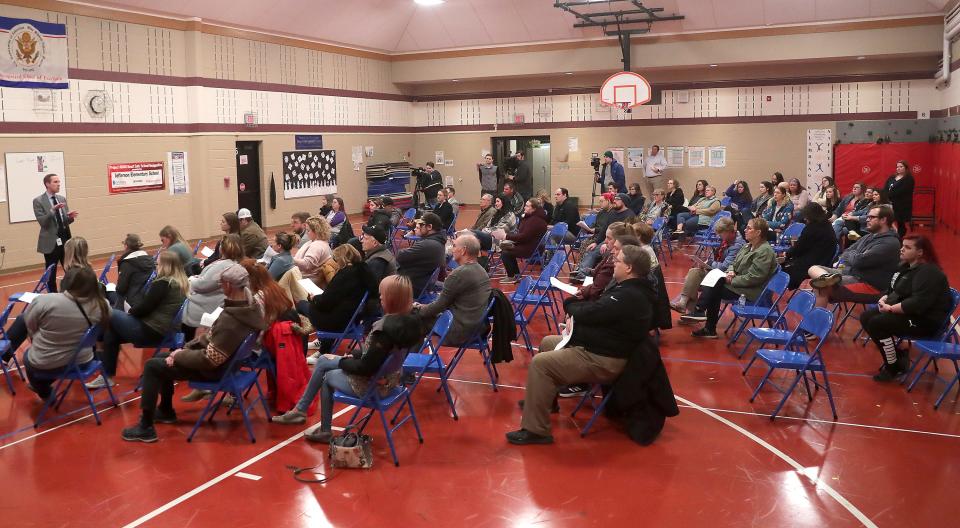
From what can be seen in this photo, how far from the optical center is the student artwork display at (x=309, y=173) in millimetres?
18625

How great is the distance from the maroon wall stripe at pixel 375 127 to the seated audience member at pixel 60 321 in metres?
8.35

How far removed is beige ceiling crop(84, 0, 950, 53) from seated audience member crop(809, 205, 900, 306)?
34.3 feet

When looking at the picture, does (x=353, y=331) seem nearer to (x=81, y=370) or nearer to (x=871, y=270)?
(x=81, y=370)

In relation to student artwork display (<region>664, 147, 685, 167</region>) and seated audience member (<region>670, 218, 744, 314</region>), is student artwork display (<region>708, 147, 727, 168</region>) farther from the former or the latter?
seated audience member (<region>670, 218, 744, 314</region>)

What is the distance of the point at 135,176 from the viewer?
48.6 feet

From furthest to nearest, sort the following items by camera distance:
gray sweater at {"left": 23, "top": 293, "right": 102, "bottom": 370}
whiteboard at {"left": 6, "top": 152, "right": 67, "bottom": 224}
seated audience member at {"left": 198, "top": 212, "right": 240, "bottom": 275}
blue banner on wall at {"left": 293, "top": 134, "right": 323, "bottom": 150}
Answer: blue banner on wall at {"left": 293, "top": 134, "right": 323, "bottom": 150} < whiteboard at {"left": 6, "top": 152, "right": 67, "bottom": 224} < seated audience member at {"left": 198, "top": 212, "right": 240, "bottom": 275} < gray sweater at {"left": 23, "top": 293, "right": 102, "bottom": 370}

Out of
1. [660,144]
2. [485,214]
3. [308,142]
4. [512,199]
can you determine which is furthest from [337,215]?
[660,144]

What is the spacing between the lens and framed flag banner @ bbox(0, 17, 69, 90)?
12.4 m

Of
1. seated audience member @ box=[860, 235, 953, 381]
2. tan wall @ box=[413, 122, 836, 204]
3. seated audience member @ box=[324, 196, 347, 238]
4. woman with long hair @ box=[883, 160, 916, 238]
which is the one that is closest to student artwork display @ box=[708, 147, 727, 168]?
tan wall @ box=[413, 122, 836, 204]

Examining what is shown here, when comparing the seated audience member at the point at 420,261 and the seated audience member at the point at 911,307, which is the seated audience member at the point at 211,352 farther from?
the seated audience member at the point at 911,307

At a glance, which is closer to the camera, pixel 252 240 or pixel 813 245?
pixel 813 245

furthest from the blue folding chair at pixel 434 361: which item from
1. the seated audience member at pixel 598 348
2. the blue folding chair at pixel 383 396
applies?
the seated audience member at pixel 598 348

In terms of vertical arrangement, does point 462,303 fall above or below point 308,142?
below

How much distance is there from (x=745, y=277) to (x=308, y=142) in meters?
13.6
